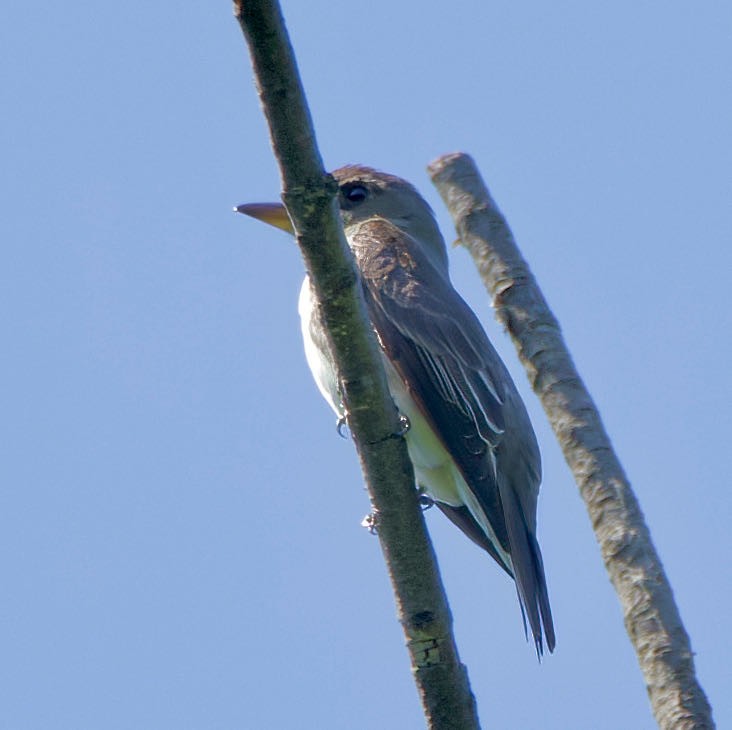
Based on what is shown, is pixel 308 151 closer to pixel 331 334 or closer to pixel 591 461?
pixel 331 334

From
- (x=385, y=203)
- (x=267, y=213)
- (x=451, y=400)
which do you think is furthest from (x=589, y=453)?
(x=385, y=203)

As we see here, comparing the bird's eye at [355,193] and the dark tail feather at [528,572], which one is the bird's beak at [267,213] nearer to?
the bird's eye at [355,193]

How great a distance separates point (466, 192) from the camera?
19.9 feet

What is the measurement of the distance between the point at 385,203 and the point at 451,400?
2.13m

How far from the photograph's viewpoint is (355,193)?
27.9ft

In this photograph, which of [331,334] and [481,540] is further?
[481,540]

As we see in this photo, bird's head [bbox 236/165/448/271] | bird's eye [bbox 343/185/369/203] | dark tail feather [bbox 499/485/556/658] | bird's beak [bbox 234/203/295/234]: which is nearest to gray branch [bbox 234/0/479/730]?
dark tail feather [bbox 499/485/556/658]

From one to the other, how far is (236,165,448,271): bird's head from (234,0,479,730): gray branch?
13.1ft

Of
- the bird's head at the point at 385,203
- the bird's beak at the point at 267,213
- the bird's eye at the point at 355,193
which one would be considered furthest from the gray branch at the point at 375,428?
the bird's eye at the point at 355,193

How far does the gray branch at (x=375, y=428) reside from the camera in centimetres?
400

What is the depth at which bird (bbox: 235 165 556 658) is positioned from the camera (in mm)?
6480

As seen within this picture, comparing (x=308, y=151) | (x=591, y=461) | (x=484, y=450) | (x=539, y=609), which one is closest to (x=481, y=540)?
(x=484, y=450)

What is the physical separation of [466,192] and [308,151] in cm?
218

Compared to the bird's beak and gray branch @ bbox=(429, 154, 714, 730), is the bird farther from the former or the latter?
gray branch @ bbox=(429, 154, 714, 730)
